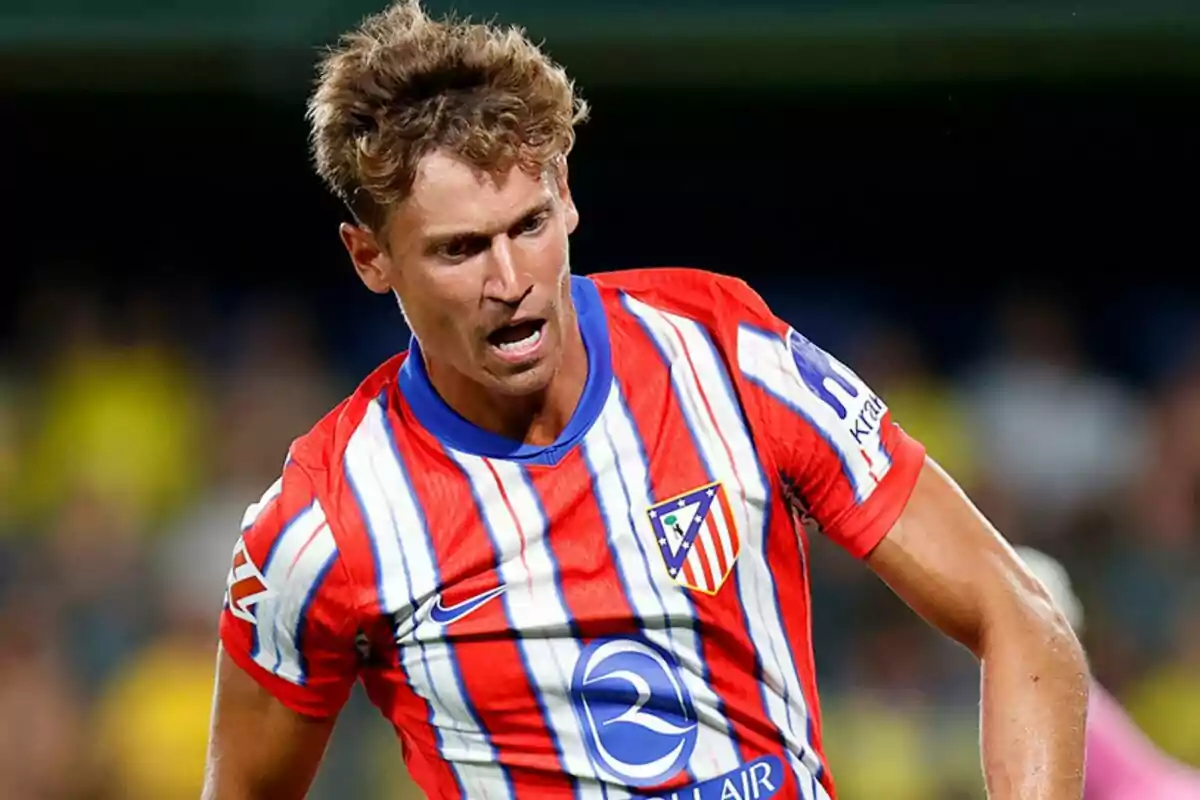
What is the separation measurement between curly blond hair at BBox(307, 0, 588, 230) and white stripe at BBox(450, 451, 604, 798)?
41cm

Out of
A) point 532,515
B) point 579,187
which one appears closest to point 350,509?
point 532,515

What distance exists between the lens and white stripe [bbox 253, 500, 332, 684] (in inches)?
89.2

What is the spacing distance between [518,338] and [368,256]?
0.81 ft

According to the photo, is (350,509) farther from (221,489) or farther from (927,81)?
(927,81)

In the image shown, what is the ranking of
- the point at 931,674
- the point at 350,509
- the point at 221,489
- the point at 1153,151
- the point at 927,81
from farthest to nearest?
1. the point at 1153,151
2. the point at 927,81
3. the point at 221,489
4. the point at 931,674
5. the point at 350,509

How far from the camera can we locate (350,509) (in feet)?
7.52

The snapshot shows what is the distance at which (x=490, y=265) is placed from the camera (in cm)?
221

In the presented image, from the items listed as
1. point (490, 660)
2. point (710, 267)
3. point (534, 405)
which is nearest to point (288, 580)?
point (490, 660)

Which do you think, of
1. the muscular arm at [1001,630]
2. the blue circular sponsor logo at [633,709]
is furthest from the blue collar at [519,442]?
the muscular arm at [1001,630]

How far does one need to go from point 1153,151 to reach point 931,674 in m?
2.42

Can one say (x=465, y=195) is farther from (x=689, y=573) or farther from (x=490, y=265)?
(x=689, y=573)

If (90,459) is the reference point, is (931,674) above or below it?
below

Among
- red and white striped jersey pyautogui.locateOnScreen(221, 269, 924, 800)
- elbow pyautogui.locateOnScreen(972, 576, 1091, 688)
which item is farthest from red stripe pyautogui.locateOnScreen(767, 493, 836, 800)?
elbow pyautogui.locateOnScreen(972, 576, 1091, 688)

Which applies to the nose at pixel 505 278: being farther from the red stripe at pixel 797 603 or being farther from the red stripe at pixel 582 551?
the red stripe at pixel 797 603
